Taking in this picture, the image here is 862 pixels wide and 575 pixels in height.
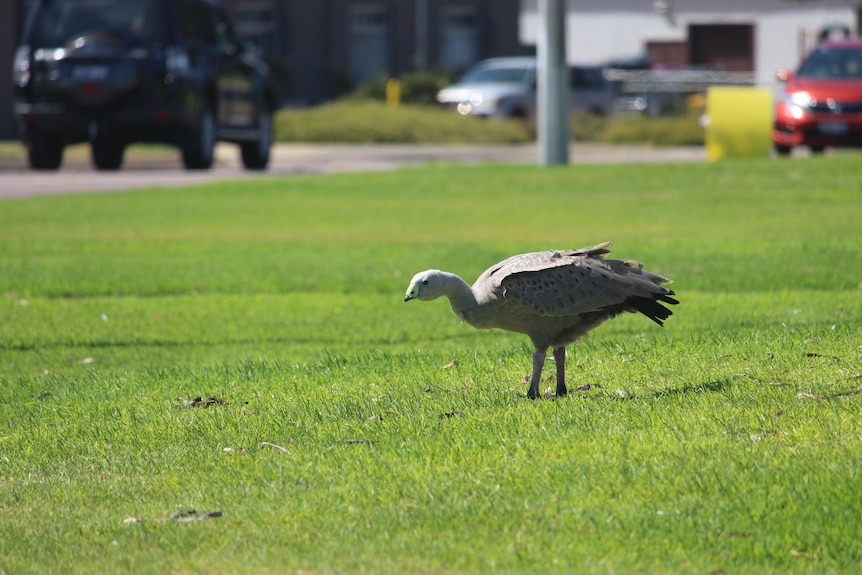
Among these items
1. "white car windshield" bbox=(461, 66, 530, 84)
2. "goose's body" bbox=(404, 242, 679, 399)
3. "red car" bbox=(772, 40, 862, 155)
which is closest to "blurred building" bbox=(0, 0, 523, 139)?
"white car windshield" bbox=(461, 66, 530, 84)

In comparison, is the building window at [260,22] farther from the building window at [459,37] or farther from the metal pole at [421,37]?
the building window at [459,37]

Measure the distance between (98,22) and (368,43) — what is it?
92.5 ft

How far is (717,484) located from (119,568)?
2.08 m

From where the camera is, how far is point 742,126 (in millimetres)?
23656

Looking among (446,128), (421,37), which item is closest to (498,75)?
(446,128)

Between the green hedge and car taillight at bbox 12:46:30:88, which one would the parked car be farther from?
car taillight at bbox 12:46:30:88

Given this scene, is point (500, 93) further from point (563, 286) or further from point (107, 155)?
point (563, 286)

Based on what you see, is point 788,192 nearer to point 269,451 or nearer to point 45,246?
point 45,246

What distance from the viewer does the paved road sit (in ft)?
68.2

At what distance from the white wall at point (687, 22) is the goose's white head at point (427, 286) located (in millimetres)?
48603

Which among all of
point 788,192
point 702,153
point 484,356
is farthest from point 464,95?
point 484,356

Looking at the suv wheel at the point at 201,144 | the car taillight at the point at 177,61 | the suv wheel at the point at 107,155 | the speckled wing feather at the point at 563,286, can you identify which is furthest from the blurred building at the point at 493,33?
the speckled wing feather at the point at 563,286

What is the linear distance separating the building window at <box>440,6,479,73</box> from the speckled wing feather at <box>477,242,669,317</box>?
42.7 m

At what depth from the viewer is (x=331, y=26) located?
153 ft
